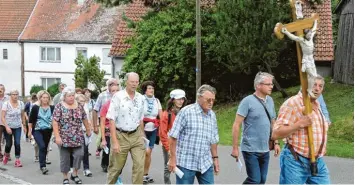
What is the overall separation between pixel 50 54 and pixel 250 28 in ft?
85.3

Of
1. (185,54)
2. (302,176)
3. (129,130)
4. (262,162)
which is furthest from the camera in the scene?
(185,54)

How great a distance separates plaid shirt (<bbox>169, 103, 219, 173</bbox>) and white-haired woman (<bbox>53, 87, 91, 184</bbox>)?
3.43m

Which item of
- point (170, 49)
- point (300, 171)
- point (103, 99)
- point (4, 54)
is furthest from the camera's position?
point (4, 54)

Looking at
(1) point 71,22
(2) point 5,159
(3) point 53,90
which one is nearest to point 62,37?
(1) point 71,22

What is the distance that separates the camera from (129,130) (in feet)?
32.6

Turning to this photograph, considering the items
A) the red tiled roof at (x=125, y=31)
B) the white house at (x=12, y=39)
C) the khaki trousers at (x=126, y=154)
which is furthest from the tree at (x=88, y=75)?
the khaki trousers at (x=126, y=154)

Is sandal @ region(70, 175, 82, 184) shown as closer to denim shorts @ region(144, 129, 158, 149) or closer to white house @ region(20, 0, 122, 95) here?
denim shorts @ region(144, 129, 158, 149)

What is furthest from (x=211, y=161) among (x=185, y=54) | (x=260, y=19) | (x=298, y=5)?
(x=185, y=54)

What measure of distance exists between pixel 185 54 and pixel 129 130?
18.2m

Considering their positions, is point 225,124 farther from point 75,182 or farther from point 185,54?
point 75,182

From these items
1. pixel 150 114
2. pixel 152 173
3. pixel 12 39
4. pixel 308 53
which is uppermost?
pixel 12 39

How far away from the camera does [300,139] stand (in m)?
7.34

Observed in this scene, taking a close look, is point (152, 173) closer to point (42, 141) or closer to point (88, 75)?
point (42, 141)

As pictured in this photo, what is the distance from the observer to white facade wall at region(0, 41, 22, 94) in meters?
47.9
